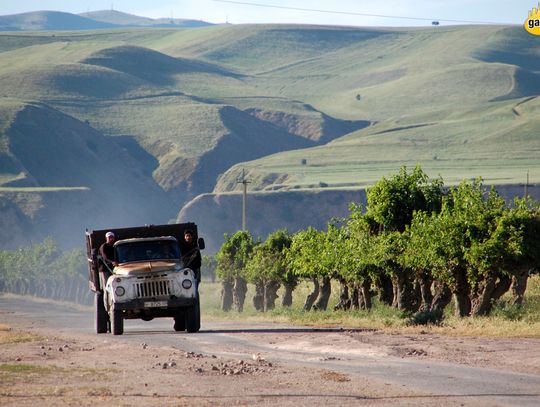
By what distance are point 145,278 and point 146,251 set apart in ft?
4.45

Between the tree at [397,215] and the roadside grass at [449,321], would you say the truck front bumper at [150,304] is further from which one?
the tree at [397,215]

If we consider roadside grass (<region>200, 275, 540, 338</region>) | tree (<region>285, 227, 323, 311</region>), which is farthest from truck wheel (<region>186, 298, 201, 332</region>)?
tree (<region>285, 227, 323, 311</region>)

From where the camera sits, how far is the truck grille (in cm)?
2942

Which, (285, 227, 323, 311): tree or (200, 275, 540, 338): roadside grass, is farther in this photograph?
(285, 227, 323, 311): tree

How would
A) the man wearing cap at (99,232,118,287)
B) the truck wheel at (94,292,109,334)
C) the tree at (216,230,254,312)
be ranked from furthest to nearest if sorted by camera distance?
1. the tree at (216,230,254,312)
2. the truck wheel at (94,292,109,334)
3. the man wearing cap at (99,232,118,287)

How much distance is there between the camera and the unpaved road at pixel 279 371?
53.0ft

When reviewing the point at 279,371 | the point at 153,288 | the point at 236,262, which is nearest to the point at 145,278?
the point at 153,288

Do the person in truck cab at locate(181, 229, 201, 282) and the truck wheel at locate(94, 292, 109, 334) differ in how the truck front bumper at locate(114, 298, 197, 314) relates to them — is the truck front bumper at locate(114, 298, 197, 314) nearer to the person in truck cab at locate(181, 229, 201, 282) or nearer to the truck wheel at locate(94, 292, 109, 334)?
the person in truck cab at locate(181, 229, 201, 282)

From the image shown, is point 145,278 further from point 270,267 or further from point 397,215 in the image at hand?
point 270,267

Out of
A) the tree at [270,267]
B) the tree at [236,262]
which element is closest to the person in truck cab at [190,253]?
the tree at [270,267]

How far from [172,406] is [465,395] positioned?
4236 mm

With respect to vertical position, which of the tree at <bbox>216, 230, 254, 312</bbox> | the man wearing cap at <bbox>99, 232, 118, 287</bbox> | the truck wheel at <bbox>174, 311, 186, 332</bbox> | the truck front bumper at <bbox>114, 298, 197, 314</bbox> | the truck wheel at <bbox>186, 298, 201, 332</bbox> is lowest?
the tree at <bbox>216, 230, 254, 312</bbox>

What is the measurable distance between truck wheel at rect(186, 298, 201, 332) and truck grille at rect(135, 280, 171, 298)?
4.81 ft

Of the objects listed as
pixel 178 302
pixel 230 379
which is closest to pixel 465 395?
pixel 230 379
